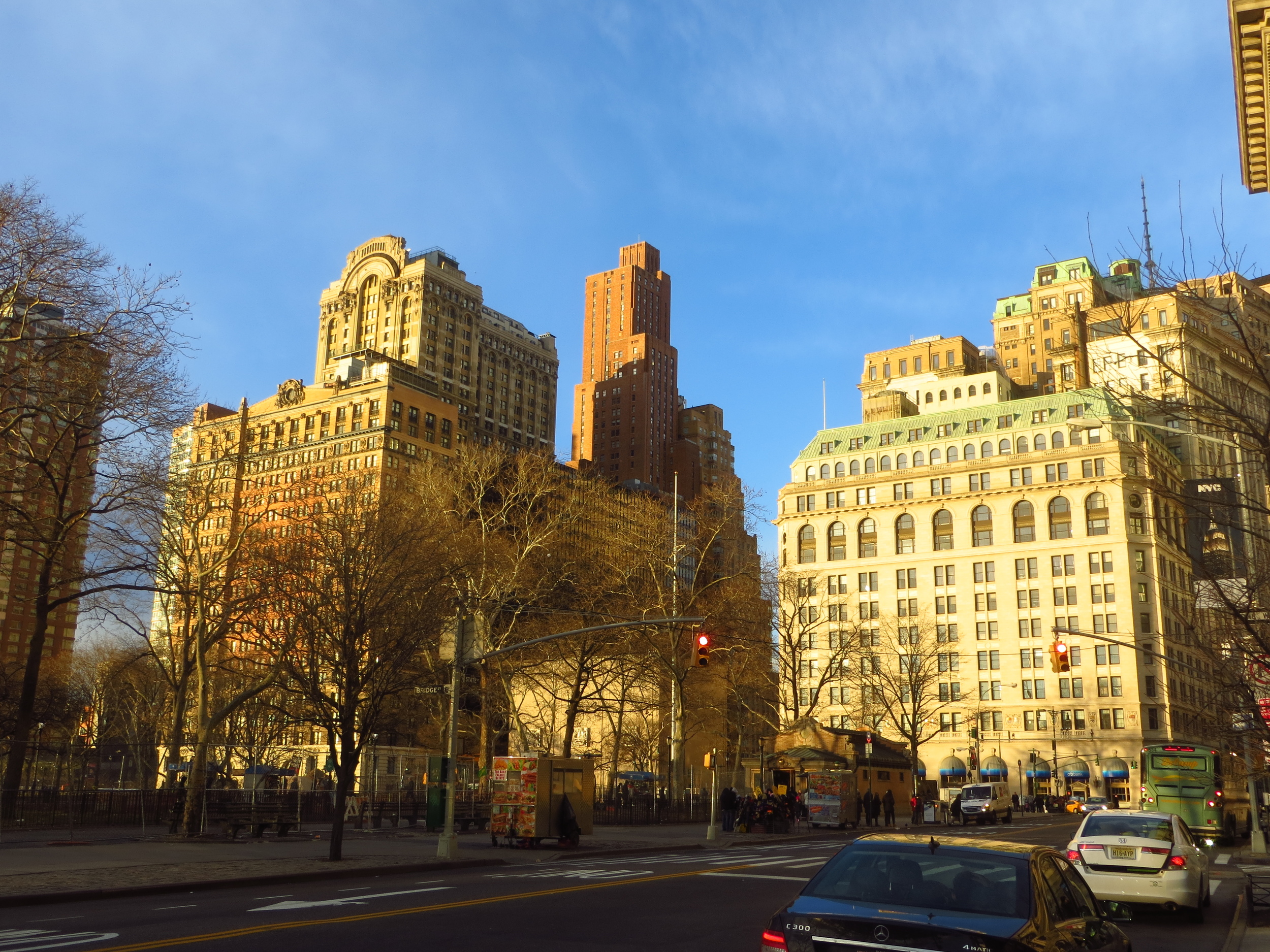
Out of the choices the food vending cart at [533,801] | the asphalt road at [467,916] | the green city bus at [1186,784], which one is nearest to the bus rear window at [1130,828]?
the asphalt road at [467,916]

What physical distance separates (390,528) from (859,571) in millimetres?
80094

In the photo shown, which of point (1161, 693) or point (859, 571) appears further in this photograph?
point (859, 571)

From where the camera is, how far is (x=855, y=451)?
11350cm

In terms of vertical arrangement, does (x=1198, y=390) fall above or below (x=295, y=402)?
below

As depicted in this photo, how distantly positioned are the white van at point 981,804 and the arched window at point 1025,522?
1833 inches

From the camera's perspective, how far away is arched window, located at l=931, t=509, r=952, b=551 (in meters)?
106

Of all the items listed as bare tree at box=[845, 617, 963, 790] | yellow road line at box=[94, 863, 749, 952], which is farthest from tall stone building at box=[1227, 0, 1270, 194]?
bare tree at box=[845, 617, 963, 790]

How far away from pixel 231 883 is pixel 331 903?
13.8 ft

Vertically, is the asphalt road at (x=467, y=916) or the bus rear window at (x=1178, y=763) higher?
the bus rear window at (x=1178, y=763)

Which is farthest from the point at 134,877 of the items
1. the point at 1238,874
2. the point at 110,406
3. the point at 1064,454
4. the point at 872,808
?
the point at 1064,454

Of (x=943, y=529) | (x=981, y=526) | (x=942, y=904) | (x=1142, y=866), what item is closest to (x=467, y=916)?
(x=942, y=904)

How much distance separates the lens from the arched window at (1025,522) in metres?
101

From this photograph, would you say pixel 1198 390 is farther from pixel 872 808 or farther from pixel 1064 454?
pixel 1064 454

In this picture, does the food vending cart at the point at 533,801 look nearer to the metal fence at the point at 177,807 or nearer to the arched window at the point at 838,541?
the metal fence at the point at 177,807
